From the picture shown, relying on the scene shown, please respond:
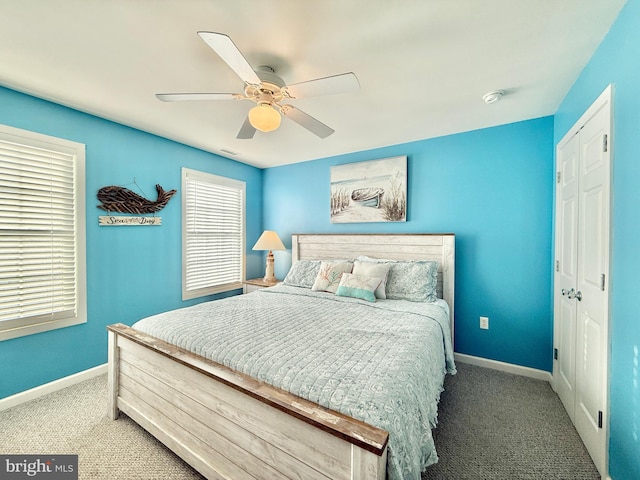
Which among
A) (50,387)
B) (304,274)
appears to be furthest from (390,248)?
(50,387)

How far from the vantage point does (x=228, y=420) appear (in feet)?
4.32

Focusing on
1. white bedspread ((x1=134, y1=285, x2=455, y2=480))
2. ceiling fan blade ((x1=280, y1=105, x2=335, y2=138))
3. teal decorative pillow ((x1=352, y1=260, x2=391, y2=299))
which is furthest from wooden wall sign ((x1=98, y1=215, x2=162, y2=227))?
teal decorative pillow ((x1=352, y1=260, x2=391, y2=299))

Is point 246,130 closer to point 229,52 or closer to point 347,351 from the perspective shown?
→ point 229,52

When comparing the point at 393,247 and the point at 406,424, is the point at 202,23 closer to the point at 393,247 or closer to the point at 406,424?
the point at 406,424

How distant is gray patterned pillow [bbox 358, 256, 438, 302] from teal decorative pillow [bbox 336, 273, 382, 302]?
19 cm

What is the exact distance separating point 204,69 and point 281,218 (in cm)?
261

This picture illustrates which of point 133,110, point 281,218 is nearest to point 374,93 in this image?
point 133,110

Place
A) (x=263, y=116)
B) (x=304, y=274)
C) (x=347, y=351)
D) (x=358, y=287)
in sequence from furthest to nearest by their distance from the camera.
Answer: (x=304, y=274)
(x=358, y=287)
(x=263, y=116)
(x=347, y=351)

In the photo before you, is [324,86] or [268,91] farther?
[268,91]

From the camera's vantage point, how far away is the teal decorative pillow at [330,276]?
9.28 ft

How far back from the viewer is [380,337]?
1.62m

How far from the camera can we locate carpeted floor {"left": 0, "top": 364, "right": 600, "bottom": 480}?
1554mm

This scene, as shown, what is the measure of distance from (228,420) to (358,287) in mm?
1580

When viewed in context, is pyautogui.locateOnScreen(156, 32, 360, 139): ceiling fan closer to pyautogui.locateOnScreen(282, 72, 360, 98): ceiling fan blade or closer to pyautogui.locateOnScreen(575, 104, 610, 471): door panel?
pyautogui.locateOnScreen(282, 72, 360, 98): ceiling fan blade
